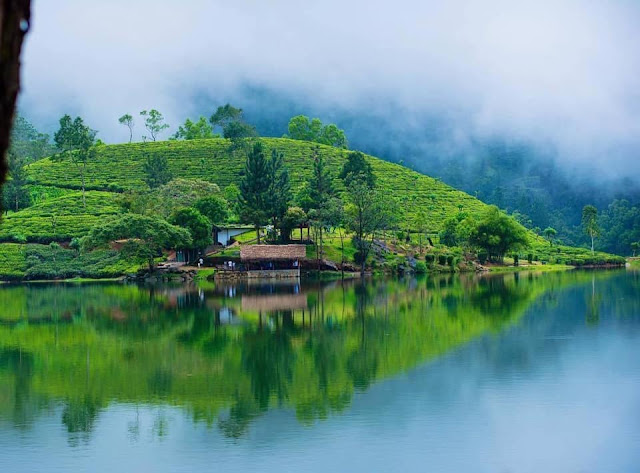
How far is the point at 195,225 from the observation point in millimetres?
78000

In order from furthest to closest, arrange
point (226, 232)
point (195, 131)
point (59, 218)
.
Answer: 1. point (195, 131)
2. point (59, 218)
3. point (226, 232)

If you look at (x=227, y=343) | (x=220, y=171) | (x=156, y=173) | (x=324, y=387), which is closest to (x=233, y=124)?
(x=220, y=171)

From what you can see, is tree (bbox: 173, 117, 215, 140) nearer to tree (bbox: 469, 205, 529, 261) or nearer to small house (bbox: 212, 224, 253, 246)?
small house (bbox: 212, 224, 253, 246)

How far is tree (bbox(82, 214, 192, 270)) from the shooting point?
73.3m

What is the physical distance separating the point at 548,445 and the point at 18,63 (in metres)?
18.8

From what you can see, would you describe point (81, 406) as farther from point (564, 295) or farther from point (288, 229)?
point (288, 229)

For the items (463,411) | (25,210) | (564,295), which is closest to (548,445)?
(463,411)

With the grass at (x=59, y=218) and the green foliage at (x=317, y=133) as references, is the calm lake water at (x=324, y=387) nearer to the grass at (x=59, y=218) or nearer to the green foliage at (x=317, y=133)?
the grass at (x=59, y=218)

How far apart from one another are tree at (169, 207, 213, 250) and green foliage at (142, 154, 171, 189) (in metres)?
28.9

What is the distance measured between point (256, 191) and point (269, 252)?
24.5 ft

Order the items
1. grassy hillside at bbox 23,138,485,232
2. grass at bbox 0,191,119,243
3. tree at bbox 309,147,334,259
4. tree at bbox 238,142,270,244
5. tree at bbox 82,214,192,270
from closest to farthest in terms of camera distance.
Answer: tree at bbox 82,214,192,270
tree at bbox 309,147,334,259
tree at bbox 238,142,270,244
grass at bbox 0,191,119,243
grassy hillside at bbox 23,138,485,232

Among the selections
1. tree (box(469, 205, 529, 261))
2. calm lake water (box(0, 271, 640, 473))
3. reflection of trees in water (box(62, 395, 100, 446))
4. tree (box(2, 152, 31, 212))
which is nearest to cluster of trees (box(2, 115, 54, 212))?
tree (box(2, 152, 31, 212))

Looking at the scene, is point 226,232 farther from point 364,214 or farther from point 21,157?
point 21,157

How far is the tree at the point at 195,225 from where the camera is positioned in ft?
256
